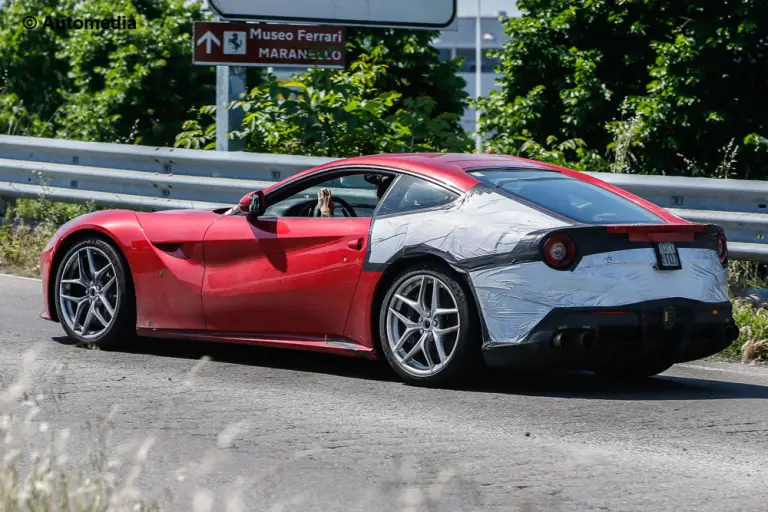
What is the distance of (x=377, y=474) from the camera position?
4980mm

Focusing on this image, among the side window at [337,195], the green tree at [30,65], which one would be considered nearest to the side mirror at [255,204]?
the side window at [337,195]

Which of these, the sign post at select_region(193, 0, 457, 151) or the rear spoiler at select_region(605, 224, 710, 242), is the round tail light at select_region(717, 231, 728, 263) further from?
the sign post at select_region(193, 0, 457, 151)

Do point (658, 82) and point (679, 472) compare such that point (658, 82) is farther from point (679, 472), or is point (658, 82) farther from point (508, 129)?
point (679, 472)

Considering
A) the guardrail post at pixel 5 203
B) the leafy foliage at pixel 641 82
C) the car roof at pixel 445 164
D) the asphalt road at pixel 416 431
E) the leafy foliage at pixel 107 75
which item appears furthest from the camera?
the leafy foliage at pixel 107 75

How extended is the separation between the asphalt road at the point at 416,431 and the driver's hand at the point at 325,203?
877 mm

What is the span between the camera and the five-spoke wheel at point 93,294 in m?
8.06

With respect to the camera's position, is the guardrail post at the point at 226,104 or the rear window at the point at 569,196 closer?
the rear window at the point at 569,196

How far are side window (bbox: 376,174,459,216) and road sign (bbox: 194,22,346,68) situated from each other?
597cm

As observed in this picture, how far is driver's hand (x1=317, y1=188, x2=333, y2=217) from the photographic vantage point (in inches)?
299

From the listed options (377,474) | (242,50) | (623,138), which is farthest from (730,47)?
(377,474)

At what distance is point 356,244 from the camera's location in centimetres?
718

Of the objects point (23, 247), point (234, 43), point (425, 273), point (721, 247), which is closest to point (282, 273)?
point (425, 273)

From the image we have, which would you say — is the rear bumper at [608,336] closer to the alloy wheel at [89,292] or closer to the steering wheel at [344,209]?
the steering wheel at [344,209]

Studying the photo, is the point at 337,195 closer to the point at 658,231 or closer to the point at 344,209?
the point at 344,209
